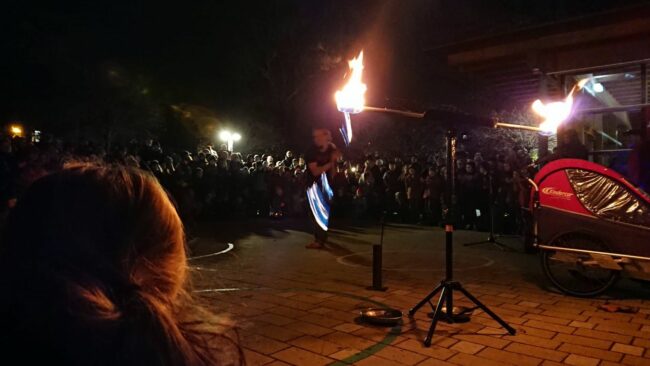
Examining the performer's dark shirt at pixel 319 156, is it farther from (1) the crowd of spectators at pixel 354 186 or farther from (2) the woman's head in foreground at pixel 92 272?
(2) the woman's head in foreground at pixel 92 272

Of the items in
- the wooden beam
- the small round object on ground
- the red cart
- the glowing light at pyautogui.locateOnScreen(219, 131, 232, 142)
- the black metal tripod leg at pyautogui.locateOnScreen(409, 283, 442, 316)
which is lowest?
the small round object on ground

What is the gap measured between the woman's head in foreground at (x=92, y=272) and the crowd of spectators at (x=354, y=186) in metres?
10.3

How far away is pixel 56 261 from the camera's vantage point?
112 centimetres

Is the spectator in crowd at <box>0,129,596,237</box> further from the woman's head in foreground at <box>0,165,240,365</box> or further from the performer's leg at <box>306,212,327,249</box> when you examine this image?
the woman's head in foreground at <box>0,165,240,365</box>

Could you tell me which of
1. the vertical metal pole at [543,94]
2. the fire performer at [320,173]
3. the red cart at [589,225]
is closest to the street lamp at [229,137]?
the fire performer at [320,173]

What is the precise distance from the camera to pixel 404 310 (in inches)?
224

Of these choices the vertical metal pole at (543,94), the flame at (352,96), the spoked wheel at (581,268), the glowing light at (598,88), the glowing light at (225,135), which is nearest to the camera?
the flame at (352,96)

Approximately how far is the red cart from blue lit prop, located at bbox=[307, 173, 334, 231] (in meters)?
4.33

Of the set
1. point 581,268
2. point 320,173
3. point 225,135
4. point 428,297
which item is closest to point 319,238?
point 320,173

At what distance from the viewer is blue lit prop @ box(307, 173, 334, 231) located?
9.92 m

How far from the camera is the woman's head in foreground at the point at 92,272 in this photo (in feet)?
3.48

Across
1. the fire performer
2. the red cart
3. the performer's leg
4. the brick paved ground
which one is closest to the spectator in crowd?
the fire performer

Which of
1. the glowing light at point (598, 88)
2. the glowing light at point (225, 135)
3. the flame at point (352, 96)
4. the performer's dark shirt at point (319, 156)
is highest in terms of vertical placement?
the glowing light at point (225, 135)

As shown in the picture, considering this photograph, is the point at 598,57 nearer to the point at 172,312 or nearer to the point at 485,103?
the point at 172,312
